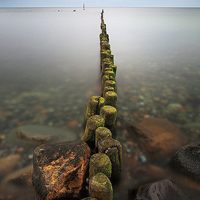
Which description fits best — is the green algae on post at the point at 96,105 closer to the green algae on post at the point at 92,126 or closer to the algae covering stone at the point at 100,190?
the green algae on post at the point at 92,126

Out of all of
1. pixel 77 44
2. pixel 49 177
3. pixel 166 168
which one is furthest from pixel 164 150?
pixel 77 44

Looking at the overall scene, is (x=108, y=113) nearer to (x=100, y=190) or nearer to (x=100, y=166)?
(x=100, y=166)

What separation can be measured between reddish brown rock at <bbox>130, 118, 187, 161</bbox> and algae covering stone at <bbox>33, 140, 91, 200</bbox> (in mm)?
1348

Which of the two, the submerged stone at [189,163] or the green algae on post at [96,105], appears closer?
the submerged stone at [189,163]

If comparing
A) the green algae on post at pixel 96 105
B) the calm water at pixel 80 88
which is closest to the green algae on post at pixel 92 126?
the green algae on post at pixel 96 105

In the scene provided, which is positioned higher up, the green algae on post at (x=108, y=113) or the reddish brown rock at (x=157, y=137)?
the green algae on post at (x=108, y=113)

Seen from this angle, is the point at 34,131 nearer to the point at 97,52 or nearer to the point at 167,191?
the point at 167,191

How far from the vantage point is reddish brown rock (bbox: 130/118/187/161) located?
2910mm

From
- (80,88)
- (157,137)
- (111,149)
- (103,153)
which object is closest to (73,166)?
(103,153)

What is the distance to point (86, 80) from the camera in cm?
580

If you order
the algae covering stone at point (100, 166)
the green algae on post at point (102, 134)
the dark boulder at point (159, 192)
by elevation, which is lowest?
the dark boulder at point (159, 192)

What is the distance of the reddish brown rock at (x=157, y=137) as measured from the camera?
2.91 meters

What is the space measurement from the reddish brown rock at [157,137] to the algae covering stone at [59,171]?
4.42ft

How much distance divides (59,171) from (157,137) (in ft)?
6.45
